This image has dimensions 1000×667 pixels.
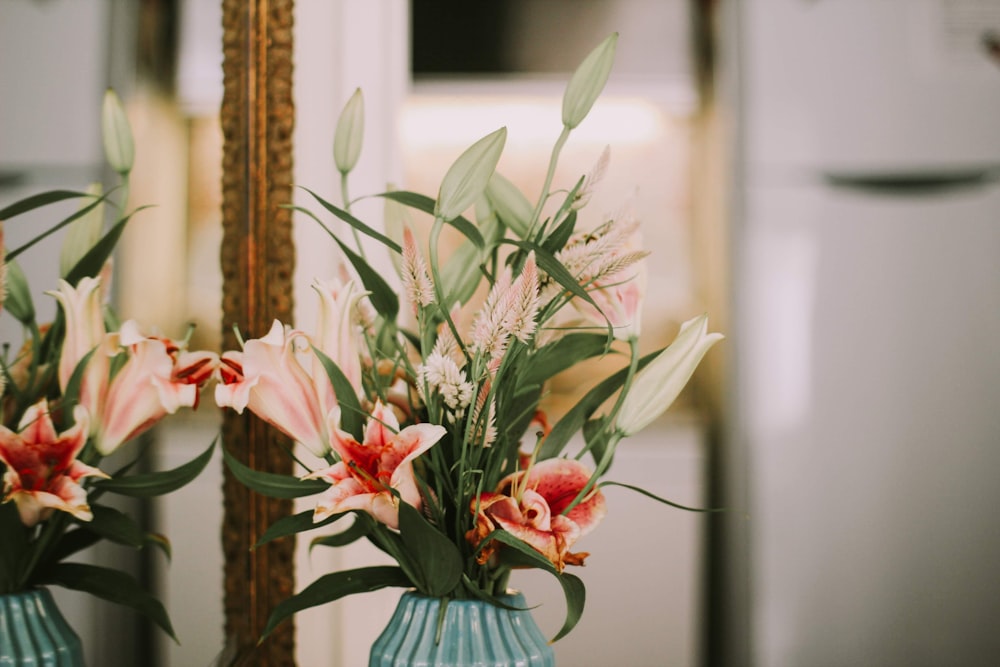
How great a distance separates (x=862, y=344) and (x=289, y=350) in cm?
114

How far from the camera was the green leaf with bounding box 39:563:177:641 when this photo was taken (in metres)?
0.66

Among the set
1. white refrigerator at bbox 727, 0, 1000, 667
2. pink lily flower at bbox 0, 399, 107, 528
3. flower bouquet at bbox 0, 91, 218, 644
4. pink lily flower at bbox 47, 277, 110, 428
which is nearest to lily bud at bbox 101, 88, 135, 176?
flower bouquet at bbox 0, 91, 218, 644

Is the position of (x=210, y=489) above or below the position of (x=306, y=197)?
below

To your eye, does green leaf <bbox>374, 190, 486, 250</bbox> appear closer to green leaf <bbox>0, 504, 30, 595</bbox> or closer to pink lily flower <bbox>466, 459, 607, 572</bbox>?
pink lily flower <bbox>466, 459, 607, 572</bbox>

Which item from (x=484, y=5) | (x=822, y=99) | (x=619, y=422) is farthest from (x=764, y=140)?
(x=619, y=422)

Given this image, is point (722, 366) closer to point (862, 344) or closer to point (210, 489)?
point (862, 344)

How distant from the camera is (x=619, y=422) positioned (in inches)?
24.9

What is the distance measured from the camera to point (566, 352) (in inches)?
26.6

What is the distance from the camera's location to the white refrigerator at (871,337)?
4.67ft

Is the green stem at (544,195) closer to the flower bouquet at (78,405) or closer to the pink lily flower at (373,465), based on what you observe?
the pink lily flower at (373,465)

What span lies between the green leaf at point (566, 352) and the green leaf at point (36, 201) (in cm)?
40

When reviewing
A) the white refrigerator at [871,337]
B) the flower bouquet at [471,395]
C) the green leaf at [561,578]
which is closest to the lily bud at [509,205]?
the flower bouquet at [471,395]

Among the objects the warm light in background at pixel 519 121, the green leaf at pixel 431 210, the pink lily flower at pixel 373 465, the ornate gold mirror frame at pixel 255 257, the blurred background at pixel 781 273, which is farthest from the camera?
the warm light in background at pixel 519 121

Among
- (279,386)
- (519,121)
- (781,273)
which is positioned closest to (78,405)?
(279,386)
